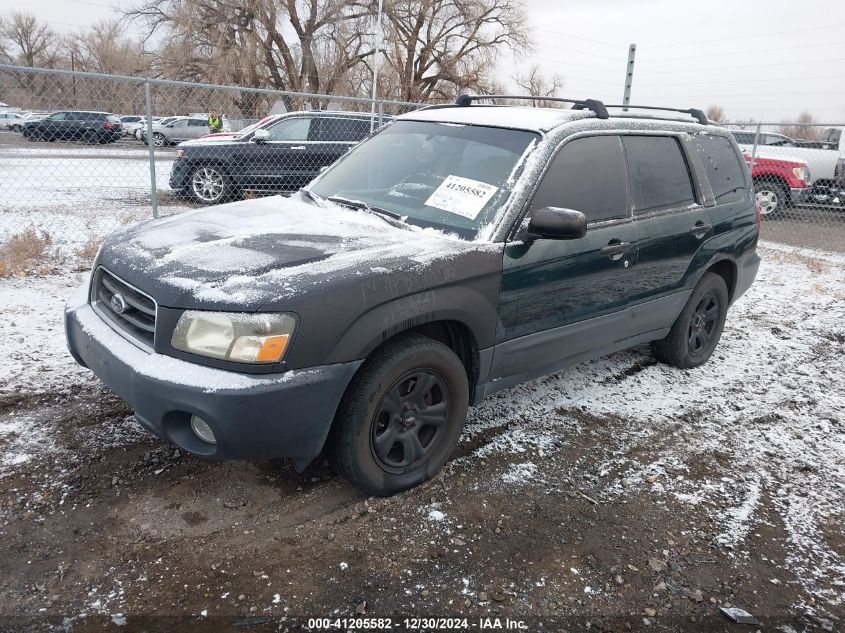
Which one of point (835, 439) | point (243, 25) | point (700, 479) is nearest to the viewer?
point (700, 479)

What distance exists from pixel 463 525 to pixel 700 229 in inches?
105

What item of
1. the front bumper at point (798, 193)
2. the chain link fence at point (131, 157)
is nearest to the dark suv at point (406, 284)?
the chain link fence at point (131, 157)

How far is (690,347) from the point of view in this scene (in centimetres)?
479

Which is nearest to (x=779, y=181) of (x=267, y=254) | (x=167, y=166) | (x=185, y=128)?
(x=267, y=254)

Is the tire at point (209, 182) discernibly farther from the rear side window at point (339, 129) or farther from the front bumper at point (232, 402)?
the front bumper at point (232, 402)

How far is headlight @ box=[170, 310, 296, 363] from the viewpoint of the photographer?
2.43 metres

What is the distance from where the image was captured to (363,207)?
3.54m

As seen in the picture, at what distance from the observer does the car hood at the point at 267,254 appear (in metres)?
2.51

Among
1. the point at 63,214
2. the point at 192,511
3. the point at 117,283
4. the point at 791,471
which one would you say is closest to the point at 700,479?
the point at 791,471

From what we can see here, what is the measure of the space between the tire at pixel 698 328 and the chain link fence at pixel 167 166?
15.3 feet

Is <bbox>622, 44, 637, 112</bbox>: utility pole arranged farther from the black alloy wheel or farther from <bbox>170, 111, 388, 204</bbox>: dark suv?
the black alloy wheel

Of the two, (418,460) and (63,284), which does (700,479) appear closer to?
(418,460)

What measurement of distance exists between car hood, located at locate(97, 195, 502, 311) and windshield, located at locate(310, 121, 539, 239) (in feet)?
0.57

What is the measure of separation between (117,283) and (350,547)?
1592 mm
